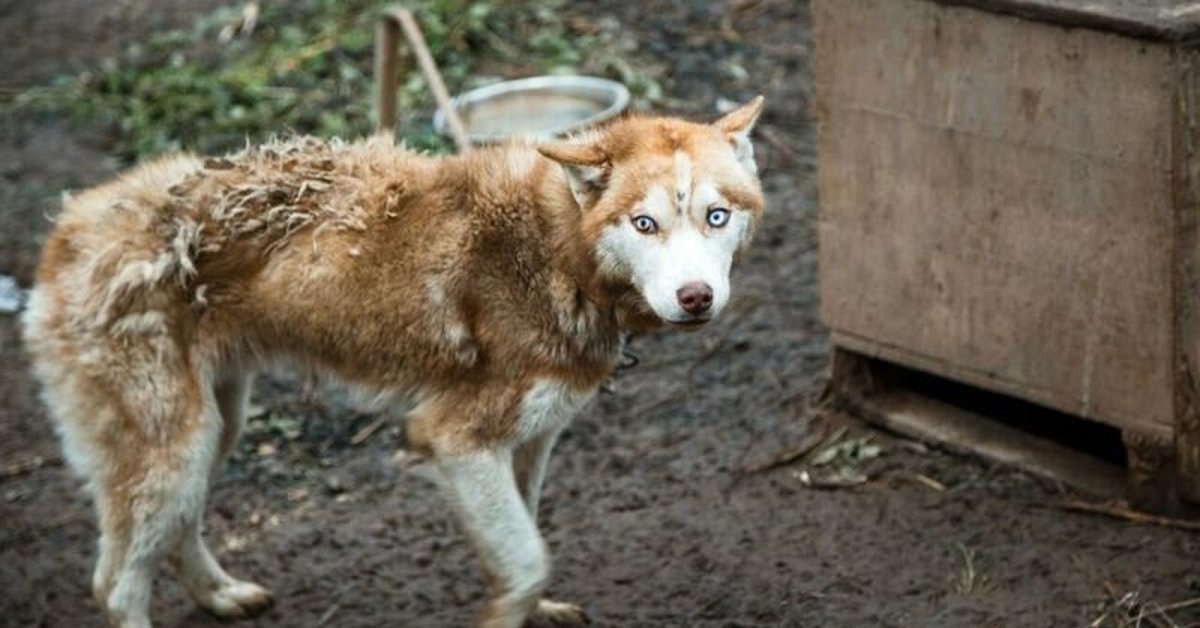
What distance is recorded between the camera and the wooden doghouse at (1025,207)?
586 cm

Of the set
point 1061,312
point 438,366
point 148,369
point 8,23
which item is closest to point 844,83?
point 1061,312

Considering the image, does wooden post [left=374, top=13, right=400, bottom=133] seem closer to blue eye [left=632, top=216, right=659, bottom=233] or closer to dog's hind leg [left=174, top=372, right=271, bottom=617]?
dog's hind leg [left=174, top=372, right=271, bottom=617]

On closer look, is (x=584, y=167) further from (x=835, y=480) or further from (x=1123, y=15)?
(x=835, y=480)

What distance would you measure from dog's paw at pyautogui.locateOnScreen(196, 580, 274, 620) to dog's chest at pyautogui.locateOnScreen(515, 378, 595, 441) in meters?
1.20

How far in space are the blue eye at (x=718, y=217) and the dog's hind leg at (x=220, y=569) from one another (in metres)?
1.63

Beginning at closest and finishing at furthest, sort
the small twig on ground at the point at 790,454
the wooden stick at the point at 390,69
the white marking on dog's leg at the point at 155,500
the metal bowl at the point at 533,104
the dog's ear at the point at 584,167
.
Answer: the dog's ear at the point at 584,167
the white marking on dog's leg at the point at 155,500
the small twig on ground at the point at 790,454
the wooden stick at the point at 390,69
the metal bowl at the point at 533,104

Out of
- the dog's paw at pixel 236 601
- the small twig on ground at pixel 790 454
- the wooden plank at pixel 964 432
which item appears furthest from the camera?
the small twig on ground at pixel 790 454

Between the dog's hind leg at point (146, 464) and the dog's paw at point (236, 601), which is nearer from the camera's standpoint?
the dog's hind leg at point (146, 464)

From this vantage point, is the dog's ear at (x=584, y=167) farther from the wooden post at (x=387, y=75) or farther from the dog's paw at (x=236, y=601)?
the wooden post at (x=387, y=75)

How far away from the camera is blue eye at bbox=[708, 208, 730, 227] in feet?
17.4

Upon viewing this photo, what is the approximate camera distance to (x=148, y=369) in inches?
222

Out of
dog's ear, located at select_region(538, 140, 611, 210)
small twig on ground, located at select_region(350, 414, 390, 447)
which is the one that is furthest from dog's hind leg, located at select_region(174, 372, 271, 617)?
dog's ear, located at select_region(538, 140, 611, 210)

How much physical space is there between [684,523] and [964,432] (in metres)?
1.01

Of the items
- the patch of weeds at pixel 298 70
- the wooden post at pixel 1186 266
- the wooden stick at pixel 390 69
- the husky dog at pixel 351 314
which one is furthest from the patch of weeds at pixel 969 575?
the patch of weeds at pixel 298 70
